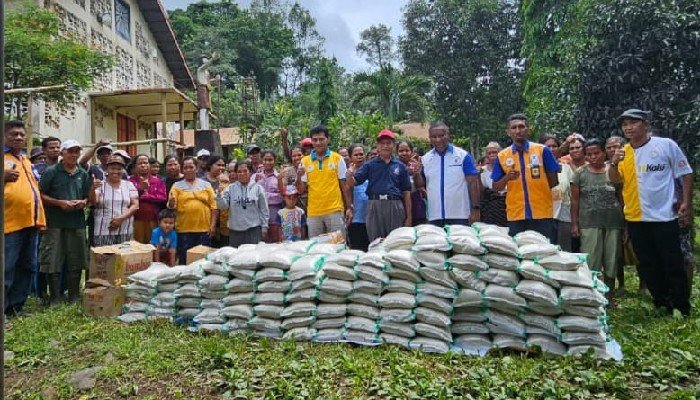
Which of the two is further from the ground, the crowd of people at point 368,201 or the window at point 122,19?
the window at point 122,19

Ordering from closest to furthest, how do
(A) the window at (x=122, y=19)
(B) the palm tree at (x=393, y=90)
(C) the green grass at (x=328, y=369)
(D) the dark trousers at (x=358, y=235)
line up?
(C) the green grass at (x=328, y=369) < (D) the dark trousers at (x=358, y=235) < (A) the window at (x=122, y=19) < (B) the palm tree at (x=393, y=90)

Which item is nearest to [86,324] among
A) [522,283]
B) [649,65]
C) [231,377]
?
[231,377]

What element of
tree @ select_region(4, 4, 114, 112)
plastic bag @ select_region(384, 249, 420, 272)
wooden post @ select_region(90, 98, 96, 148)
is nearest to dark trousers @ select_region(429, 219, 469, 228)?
plastic bag @ select_region(384, 249, 420, 272)

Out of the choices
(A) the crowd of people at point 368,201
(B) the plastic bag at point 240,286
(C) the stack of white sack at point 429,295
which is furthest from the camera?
(A) the crowd of people at point 368,201

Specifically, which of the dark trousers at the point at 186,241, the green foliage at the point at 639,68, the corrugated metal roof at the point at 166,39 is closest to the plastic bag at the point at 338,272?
the dark trousers at the point at 186,241

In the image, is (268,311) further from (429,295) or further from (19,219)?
(19,219)

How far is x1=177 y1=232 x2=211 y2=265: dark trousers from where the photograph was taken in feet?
20.1

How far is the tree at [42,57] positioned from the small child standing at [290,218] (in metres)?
8.74

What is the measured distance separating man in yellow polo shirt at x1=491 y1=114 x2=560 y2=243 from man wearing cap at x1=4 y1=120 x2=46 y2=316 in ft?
14.7

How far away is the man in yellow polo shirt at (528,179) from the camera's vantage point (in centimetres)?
493

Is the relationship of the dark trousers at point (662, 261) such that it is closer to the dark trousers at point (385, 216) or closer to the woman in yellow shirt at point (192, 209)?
the dark trousers at point (385, 216)

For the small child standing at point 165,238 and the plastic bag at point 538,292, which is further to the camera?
the small child standing at point 165,238

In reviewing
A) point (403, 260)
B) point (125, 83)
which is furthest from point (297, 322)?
point (125, 83)

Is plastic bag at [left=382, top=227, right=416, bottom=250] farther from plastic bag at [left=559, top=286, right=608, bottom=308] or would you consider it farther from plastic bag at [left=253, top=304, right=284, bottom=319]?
plastic bag at [left=559, top=286, right=608, bottom=308]
